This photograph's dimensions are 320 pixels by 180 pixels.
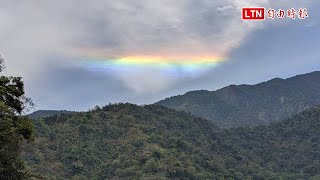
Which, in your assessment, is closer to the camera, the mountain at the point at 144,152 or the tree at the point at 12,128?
the tree at the point at 12,128

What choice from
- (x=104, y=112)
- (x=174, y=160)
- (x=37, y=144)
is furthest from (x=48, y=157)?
(x=104, y=112)

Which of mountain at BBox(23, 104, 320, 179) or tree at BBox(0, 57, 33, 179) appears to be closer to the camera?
tree at BBox(0, 57, 33, 179)

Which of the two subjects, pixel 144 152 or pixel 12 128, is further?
pixel 144 152

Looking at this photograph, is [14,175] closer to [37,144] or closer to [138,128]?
[37,144]
